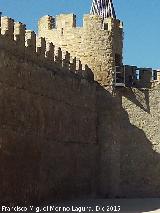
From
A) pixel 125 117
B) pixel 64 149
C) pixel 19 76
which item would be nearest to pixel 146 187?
pixel 125 117

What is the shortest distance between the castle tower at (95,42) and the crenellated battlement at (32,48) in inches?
47.6

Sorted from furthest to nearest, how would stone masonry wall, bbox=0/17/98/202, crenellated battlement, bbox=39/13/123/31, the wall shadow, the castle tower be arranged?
1. crenellated battlement, bbox=39/13/123/31
2. the castle tower
3. the wall shadow
4. stone masonry wall, bbox=0/17/98/202

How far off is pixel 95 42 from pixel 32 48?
5427 mm

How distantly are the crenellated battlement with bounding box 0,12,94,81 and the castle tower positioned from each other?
1209 millimetres

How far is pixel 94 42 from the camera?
22.2m

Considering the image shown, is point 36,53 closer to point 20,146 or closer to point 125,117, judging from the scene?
point 20,146

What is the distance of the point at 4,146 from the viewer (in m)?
15.2

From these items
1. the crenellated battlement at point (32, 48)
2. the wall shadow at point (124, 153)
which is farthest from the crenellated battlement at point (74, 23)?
the wall shadow at point (124, 153)

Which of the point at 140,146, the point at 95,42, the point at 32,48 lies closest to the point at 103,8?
the point at 95,42

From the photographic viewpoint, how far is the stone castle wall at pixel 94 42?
869 inches

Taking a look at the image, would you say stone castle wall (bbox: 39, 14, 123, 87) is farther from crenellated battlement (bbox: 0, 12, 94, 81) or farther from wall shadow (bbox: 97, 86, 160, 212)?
crenellated battlement (bbox: 0, 12, 94, 81)

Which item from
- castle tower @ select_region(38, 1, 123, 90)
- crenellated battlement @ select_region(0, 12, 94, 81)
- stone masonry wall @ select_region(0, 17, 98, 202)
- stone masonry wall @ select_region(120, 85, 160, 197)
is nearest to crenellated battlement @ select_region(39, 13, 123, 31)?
castle tower @ select_region(38, 1, 123, 90)

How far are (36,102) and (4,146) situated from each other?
244cm

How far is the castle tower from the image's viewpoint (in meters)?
22.1
